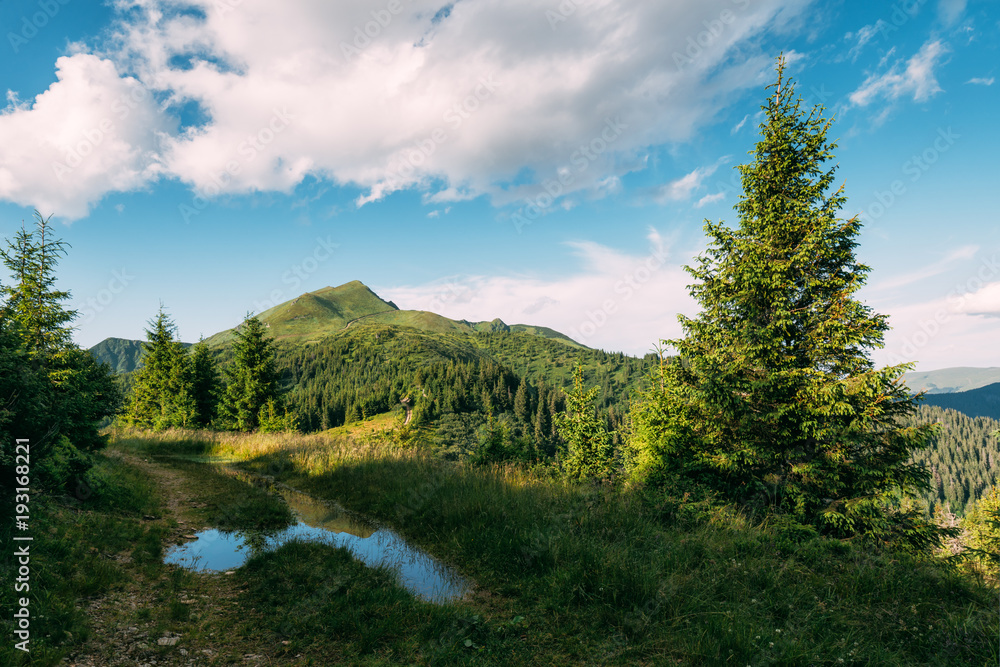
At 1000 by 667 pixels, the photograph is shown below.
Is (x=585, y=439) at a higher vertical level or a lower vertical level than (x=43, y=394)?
lower

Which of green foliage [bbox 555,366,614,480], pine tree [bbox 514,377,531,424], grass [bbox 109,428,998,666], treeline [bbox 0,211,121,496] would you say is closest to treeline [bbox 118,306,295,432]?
treeline [bbox 0,211,121,496]

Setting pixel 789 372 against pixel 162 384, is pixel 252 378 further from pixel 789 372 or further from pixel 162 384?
pixel 789 372

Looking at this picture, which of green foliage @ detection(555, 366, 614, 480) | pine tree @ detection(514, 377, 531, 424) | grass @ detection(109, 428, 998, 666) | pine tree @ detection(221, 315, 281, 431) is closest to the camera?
grass @ detection(109, 428, 998, 666)

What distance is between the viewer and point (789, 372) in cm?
930

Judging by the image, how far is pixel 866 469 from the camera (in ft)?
28.2

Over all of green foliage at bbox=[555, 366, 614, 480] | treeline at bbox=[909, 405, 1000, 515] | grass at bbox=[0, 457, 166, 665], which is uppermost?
grass at bbox=[0, 457, 166, 665]

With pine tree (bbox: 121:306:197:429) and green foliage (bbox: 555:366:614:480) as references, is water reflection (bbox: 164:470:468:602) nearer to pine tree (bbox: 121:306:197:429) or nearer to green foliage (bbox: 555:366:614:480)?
green foliage (bbox: 555:366:614:480)

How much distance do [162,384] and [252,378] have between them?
1167 centimetres

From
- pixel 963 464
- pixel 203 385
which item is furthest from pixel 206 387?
pixel 963 464

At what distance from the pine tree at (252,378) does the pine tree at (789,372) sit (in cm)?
3141

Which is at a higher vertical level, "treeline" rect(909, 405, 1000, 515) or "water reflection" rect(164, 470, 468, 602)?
"water reflection" rect(164, 470, 468, 602)

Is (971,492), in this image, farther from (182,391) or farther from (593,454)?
(182,391)

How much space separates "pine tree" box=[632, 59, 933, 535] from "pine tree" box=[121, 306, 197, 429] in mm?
40218

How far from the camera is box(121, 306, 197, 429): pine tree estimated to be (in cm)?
3503
